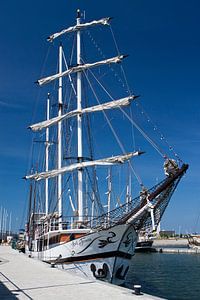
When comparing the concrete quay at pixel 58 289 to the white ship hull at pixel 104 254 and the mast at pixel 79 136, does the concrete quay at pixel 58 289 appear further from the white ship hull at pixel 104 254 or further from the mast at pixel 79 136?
the mast at pixel 79 136

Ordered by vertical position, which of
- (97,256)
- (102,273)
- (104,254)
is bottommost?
(102,273)

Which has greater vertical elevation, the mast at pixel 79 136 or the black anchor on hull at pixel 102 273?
the mast at pixel 79 136

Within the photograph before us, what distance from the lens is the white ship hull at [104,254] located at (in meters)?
25.2

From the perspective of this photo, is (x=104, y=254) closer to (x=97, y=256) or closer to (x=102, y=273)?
(x=97, y=256)

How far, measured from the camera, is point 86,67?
3809 cm

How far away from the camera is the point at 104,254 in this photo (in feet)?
82.8

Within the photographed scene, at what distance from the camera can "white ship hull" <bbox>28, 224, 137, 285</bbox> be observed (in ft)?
82.5

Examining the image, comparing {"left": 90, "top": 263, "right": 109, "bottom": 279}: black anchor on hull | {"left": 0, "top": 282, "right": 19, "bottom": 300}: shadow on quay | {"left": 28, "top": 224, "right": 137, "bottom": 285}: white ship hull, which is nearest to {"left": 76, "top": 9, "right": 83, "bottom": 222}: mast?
{"left": 28, "top": 224, "right": 137, "bottom": 285}: white ship hull

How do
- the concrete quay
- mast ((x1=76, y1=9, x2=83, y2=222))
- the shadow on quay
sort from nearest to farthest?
the shadow on quay < the concrete quay < mast ((x1=76, y1=9, x2=83, y2=222))

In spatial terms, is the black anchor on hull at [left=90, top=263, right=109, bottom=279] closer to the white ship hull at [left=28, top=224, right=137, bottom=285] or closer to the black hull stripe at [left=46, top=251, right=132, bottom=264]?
the white ship hull at [left=28, top=224, right=137, bottom=285]

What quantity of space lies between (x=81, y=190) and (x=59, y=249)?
244 inches

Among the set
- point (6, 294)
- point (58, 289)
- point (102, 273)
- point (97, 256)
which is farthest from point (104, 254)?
point (6, 294)

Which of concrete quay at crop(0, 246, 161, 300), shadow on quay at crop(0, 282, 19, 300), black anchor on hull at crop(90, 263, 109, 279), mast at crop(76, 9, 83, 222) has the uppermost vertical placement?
mast at crop(76, 9, 83, 222)

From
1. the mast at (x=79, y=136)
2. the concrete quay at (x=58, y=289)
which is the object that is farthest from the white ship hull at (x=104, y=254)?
the concrete quay at (x=58, y=289)
